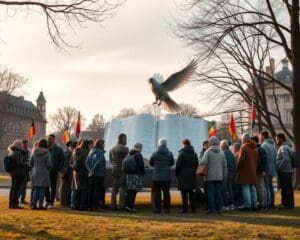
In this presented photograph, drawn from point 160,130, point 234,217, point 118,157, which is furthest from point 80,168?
point 160,130

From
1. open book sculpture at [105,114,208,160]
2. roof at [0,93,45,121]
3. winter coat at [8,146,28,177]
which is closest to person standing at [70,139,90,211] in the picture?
winter coat at [8,146,28,177]

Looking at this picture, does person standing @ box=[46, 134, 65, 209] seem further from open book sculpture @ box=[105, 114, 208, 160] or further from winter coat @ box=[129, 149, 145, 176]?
open book sculpture @ box=[105, 114, 208, 160]

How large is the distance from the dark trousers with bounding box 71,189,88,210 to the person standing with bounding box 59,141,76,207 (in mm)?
951

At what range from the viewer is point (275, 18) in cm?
2580

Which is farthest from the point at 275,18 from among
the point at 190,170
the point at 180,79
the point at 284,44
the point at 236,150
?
the point at 190,170

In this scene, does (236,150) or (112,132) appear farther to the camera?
(112,132)

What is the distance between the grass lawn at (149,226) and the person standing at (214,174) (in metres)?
0.46

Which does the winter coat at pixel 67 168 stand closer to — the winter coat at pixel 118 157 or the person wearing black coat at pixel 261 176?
the winter coat at pixel 118 157

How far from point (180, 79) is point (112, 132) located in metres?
3.38

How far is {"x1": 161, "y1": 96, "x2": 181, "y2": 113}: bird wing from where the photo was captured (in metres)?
20.2

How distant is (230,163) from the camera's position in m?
14.5

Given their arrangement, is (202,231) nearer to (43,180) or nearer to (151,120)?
(43,180)

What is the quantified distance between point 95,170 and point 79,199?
119 centimetres

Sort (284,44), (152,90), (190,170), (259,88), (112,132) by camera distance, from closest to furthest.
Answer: (190,170) < (152,90) < (112,132) < (284,44) < (259,88)
